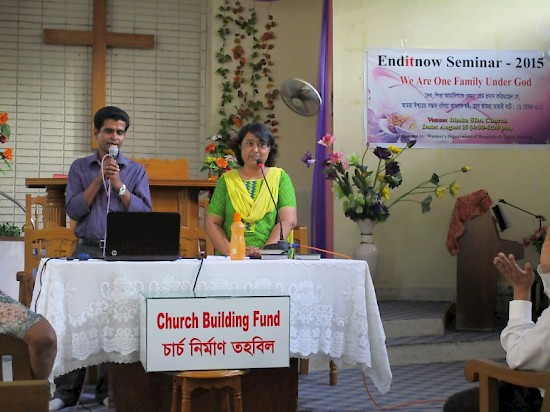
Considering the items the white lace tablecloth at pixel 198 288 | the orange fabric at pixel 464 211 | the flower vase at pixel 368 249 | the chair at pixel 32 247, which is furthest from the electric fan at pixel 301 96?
the white lace tablecloth at pixel 198 288

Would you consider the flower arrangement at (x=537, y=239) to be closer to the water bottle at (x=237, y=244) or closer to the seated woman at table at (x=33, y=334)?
the water bottle at (x=237, y=244)

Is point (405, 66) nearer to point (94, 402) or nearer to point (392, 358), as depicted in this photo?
point (392, 358)

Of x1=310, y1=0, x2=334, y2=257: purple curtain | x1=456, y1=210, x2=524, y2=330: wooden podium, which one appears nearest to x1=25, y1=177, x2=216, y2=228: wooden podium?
x1=310, y1=0, x2=334, y2=257: purple curtain

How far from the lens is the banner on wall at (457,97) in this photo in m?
7.38

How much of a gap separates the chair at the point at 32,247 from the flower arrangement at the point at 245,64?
359 cm

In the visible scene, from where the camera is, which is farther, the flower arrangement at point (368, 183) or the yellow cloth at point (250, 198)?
the flower arrangement at point (368, 183)

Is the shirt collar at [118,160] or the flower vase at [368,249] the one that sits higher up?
the shirt collar at [118,160]

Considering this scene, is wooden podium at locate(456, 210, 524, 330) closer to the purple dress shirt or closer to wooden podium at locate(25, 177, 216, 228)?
wooden podium at locate(25, 177, 216, 228)

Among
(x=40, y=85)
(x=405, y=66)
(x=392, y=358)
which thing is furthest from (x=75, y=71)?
(x=392, y=358)

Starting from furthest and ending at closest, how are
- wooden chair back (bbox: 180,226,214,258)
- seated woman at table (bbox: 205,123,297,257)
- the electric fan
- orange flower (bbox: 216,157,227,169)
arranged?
the electric fan
orange flower (bbox: 216,157,227,169)
wooden chair back (bbox: 180,226,214,258)
seated woman at table (bbox: 205,123,297,257)

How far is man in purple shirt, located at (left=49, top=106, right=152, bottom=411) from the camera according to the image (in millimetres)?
4062

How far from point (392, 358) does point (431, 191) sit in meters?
1.85

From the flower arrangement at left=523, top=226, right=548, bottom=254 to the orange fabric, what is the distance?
0.54 m

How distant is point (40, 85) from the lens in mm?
8320
